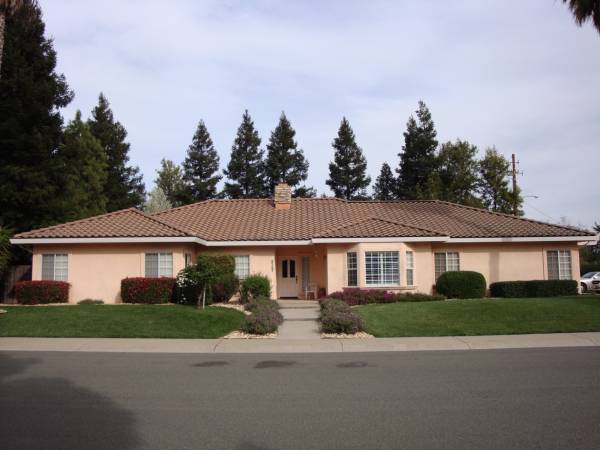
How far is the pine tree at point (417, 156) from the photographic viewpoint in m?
53.4

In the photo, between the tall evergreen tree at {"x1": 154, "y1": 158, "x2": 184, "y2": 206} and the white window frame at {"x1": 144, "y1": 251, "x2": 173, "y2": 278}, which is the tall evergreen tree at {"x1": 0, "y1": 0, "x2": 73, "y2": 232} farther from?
the tall evergreen tree at {"x1": 154, "y1": 158, "x2": 184, "y2": 206}

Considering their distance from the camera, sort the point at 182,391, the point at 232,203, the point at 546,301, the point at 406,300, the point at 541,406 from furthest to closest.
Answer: the point at 232,203
the point at 406,300
the point at 546,301
the point at 182,391
the point at 541,406

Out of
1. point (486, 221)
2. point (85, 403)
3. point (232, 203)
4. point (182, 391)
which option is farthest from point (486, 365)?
point (232, 203)

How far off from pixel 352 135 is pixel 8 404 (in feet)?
164

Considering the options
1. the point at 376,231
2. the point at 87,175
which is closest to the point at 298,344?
the point at 376,231

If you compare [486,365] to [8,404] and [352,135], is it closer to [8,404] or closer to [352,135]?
[8,404]

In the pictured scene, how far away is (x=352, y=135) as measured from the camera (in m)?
55.8

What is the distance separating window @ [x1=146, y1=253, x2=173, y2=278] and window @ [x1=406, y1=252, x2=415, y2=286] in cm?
1031

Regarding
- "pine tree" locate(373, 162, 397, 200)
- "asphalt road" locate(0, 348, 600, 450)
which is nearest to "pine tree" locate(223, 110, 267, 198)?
"pine tree" locate(373, 162, 397, 200)

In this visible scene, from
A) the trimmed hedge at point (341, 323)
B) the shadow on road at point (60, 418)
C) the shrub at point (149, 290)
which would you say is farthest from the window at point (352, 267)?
the shadow on road at point (60, 418)

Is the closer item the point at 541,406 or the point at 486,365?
the point at 541,406

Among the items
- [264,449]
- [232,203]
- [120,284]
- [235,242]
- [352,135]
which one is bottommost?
[264,449]

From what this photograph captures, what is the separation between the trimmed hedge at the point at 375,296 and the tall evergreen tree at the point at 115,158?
104 ft

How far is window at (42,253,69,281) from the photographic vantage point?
936 inches
